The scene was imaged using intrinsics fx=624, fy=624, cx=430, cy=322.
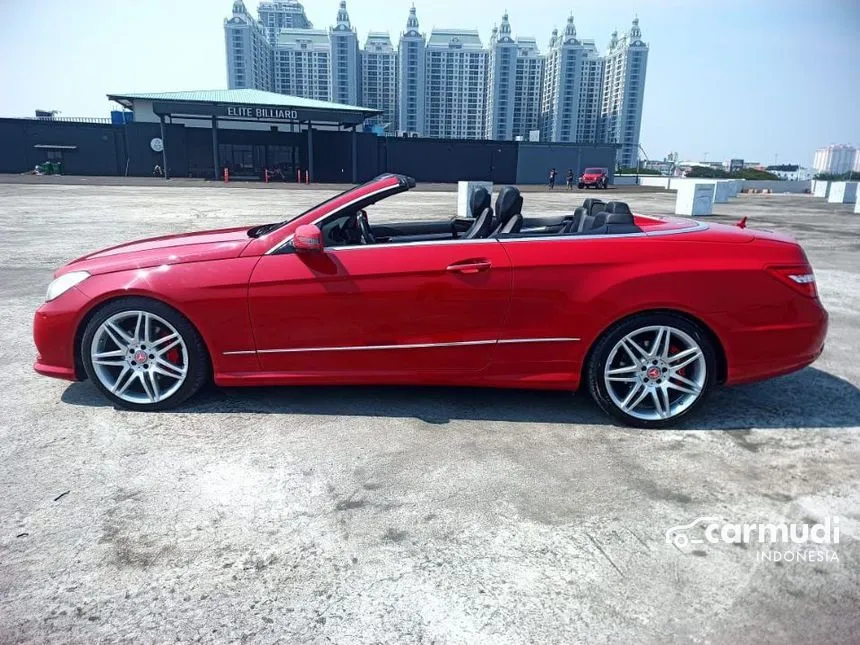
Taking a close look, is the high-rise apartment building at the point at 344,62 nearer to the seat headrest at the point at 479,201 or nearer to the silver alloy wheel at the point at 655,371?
the seat headrest at the point at 479,201

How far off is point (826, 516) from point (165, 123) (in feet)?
153

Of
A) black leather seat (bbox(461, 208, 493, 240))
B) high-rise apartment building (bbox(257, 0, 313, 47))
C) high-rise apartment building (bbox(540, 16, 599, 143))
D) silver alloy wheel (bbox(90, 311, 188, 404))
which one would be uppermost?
high-rise apartment building (bbox(257, 0, 313, 47))

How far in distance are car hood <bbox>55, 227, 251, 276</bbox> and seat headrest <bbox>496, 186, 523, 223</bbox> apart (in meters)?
1.66

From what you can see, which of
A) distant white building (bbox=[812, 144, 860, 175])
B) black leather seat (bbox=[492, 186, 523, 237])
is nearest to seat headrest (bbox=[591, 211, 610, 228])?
black leather seat (bbox=[492, 186, 523, 237])

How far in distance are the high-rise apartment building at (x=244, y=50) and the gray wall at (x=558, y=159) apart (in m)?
66.3

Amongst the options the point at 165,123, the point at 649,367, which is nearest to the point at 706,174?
the point at 165,123

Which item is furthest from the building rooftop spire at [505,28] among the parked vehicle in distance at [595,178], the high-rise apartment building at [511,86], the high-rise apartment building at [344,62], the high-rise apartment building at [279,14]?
the parked vehicle in distance at [595,178]

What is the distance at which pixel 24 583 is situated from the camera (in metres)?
2.30

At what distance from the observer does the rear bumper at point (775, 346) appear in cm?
368

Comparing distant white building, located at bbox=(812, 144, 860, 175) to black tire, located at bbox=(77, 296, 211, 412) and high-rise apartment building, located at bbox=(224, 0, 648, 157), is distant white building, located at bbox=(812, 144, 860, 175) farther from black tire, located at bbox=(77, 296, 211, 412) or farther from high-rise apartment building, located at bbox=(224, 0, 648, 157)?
black tire, located at bbox=(77, 296, 211, 412)

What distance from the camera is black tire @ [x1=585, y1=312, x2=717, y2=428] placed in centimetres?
365

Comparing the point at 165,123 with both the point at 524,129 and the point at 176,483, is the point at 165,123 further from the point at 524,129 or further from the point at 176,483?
the point at 524,129

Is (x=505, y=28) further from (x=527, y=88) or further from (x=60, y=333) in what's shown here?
(x=60, y=333)

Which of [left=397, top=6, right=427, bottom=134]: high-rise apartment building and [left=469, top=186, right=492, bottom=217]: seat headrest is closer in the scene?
[left=469, top=186, right=492, bottom=217]: seat headrest
